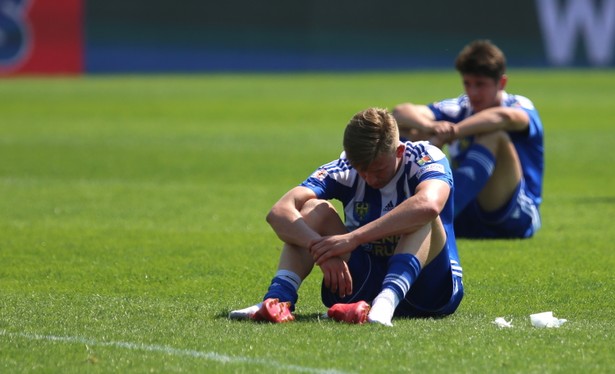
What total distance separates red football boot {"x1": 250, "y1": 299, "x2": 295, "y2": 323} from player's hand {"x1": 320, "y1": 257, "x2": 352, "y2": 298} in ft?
0.85

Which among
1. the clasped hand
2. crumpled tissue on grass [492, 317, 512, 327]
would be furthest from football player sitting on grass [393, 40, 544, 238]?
the clasped hand

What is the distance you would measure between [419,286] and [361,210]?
0.55 metres

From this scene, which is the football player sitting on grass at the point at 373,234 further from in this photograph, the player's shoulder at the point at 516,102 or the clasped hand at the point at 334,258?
the player's shoulder at the point at 516,102

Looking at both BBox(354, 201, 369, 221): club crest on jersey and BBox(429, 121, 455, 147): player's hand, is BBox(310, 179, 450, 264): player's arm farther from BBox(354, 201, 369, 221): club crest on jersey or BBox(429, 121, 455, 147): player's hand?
BBox(429, 121, 455, 147): player's hand

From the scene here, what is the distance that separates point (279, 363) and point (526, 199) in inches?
198

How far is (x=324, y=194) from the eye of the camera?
664 cm

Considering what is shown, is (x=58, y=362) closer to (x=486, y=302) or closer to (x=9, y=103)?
(x=486, y=302)

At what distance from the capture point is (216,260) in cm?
878

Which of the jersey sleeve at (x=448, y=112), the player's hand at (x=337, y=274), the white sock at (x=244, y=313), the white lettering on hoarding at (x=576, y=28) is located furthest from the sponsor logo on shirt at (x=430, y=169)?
the white lettering on hoarding at (x=576, y=28)

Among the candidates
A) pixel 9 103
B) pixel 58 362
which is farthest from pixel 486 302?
pixel 9 103

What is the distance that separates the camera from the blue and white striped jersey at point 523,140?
9.97m

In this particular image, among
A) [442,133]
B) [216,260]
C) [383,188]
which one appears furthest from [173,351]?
[442,133]

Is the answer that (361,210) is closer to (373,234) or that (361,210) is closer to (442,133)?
(373,234)

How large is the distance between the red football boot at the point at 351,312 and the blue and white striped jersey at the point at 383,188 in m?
0.45
